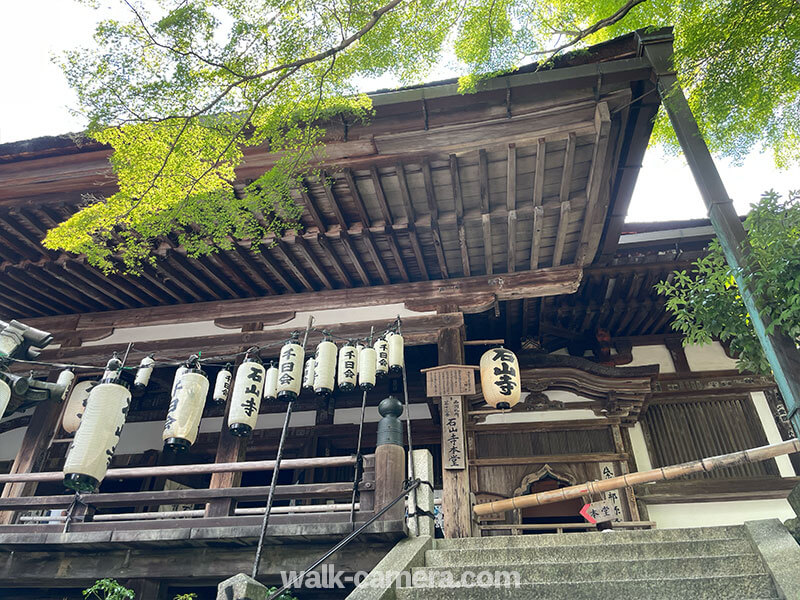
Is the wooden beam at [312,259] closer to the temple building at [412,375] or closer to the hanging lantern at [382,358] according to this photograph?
the temple building at [412,375]

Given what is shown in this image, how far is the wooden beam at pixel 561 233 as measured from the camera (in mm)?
7411

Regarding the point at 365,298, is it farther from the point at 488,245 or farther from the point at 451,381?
the point at 488,245

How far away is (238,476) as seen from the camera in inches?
303

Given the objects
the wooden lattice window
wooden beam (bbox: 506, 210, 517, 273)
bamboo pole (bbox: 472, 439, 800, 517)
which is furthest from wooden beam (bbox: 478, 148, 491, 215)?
the wooden lattice window

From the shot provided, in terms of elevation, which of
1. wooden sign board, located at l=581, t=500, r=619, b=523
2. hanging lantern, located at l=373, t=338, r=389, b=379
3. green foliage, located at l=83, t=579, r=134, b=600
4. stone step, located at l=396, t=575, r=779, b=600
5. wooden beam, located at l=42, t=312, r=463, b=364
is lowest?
stone step, located at l=396, t=575, r=779, b=600

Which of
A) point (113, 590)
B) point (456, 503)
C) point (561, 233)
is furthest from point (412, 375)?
point (113, 590)

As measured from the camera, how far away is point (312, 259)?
862 centimetres

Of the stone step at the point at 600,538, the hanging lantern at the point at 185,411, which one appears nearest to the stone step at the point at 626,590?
the stone step at the point at 600,538

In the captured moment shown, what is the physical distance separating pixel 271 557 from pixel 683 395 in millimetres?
8481

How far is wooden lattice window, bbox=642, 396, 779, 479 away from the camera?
9672 millimetres

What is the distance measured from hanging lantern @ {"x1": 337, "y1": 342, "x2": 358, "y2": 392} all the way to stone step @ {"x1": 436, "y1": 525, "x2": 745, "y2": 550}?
8.40 ft

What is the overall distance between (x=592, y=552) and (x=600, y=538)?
47 cm

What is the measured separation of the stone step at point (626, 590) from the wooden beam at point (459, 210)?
4800mm

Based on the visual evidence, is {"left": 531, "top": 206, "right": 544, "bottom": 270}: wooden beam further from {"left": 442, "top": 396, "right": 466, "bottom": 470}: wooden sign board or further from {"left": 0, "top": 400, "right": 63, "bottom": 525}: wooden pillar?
{"left": 0, "top": 400, "right": 63, "bottom": 525}: wooden pillar
